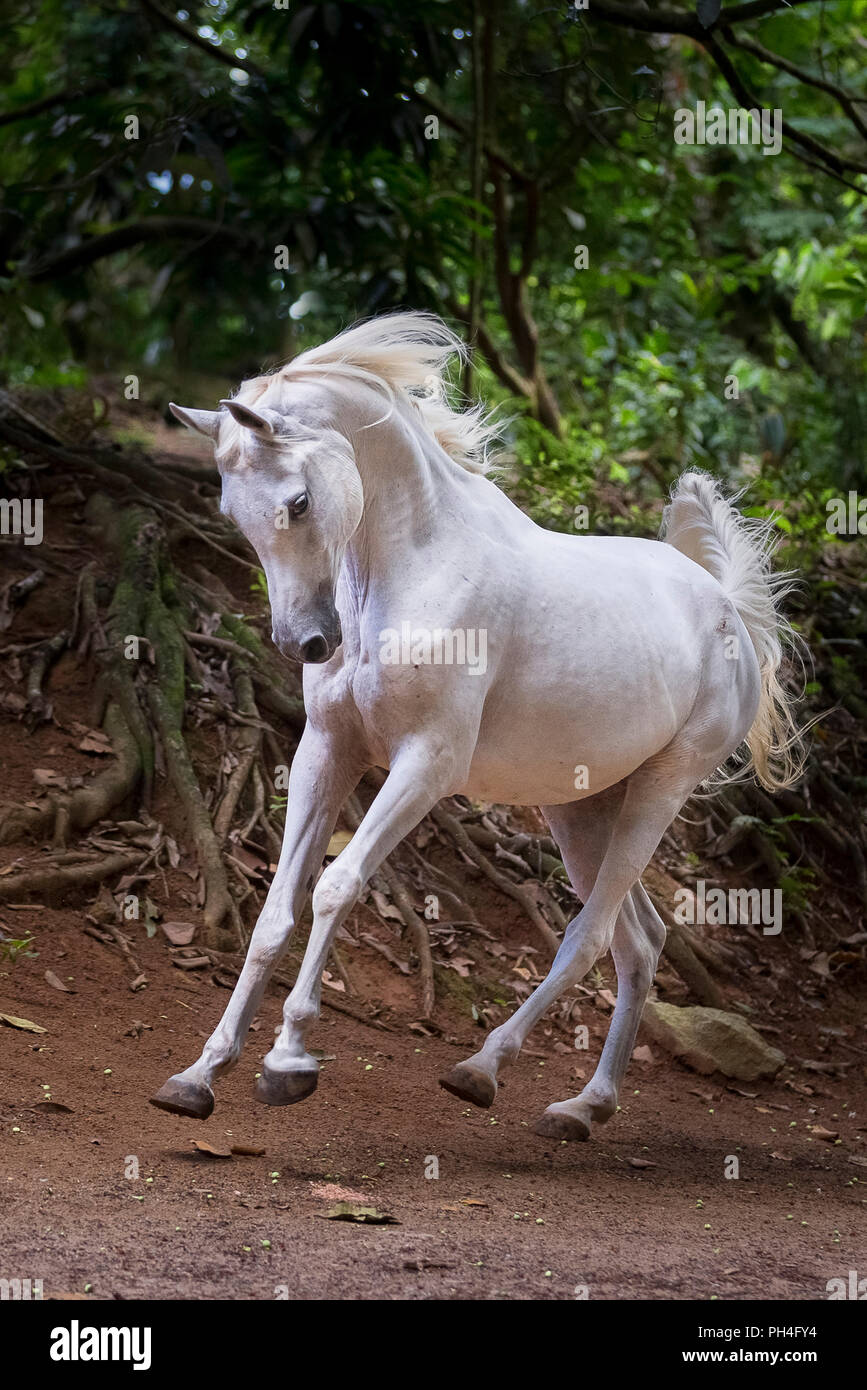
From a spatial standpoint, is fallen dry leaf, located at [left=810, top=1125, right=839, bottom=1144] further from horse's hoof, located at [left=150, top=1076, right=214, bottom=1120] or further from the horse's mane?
the horse's mane

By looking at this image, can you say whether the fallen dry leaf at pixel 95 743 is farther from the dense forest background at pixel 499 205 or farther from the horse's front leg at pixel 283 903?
the dense forest background at pixel 499 205

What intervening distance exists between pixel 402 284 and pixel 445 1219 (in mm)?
7873

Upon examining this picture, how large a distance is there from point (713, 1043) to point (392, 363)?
3653 mm

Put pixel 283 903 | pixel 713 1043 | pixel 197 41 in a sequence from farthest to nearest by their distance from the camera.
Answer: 1. pixel 197 41
2. pixel 713 1043
3. pixel 283 903

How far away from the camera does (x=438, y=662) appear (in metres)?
4.18

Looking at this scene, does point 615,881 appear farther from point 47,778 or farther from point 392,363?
point 47,778

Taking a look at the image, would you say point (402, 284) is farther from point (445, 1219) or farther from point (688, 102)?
point (445, 1219)

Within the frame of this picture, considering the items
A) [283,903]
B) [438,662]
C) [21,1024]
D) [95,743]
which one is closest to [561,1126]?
[283,903]

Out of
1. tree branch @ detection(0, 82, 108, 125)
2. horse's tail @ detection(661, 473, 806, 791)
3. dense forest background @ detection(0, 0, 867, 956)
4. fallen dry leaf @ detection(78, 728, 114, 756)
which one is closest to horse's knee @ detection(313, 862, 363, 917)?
horse's tail @ detection(661, 473, 806, 791)

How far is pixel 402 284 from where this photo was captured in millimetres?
10211

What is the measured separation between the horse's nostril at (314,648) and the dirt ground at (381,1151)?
1518 millimetres

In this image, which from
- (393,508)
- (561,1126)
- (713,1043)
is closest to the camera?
(393,508)

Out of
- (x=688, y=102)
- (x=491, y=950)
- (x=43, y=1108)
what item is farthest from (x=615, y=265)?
(x=43, y=1108)

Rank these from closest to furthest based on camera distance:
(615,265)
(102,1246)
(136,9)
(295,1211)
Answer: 1. (102,1246)
2. (295,1211)
3. (136,9)
4. (615,265)
